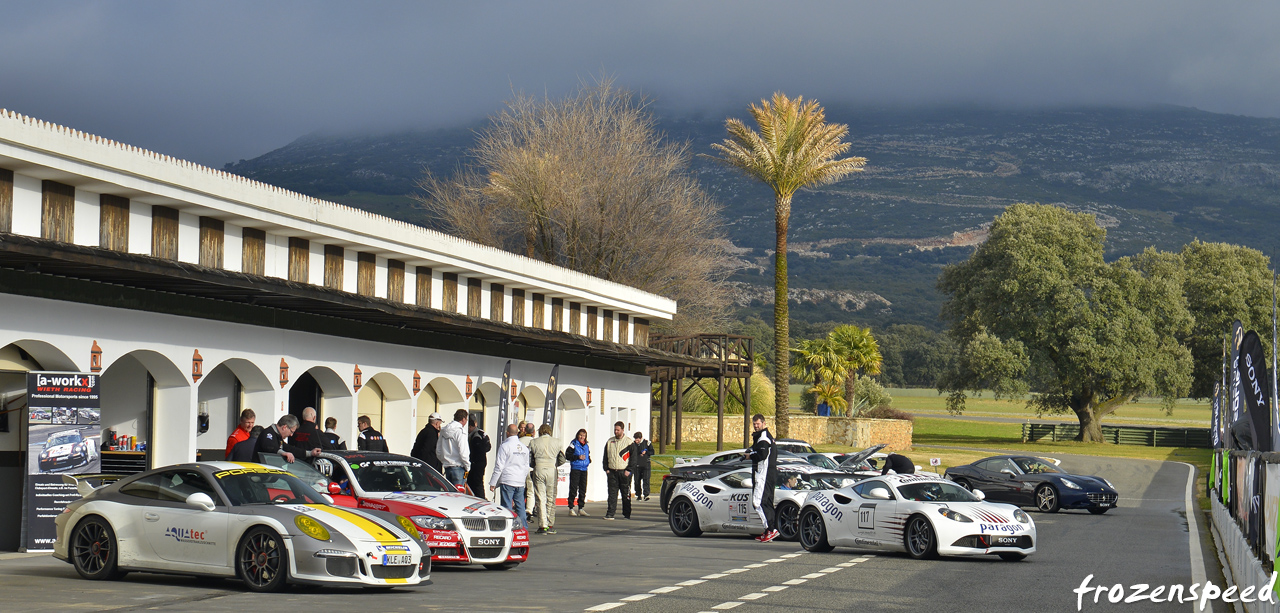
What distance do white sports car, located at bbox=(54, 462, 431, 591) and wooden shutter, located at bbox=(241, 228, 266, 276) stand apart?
387 inches

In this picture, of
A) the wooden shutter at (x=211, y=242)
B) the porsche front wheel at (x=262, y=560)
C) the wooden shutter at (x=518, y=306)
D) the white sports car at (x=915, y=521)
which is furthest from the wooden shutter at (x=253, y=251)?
the porsche front wheel at (x=262, y=560)

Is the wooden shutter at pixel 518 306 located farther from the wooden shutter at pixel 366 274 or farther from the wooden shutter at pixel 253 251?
the wooden shutter at pixel 253 251

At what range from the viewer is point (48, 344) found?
16.6 metres

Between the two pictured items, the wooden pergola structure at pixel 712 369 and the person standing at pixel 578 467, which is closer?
the person standing at pixel 578 467

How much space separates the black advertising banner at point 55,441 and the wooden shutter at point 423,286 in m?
12.5

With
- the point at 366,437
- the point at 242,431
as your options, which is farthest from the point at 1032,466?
the point at 242,431

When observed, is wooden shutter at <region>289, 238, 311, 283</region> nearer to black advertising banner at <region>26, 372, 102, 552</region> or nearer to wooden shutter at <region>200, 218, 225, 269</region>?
wooden shutter at <region>200, 218, 225, 269</region>

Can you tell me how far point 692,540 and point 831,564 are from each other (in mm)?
4885

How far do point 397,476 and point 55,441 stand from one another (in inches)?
170

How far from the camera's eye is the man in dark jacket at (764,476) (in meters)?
20.1

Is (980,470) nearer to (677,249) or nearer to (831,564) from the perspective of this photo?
(831,564)

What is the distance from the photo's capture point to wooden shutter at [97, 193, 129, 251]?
1942 centimetres

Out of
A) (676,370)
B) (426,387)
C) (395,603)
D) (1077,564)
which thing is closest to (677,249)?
(676,370)

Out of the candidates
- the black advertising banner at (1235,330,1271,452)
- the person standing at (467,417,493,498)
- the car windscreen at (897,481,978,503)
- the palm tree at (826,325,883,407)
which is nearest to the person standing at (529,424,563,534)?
the person standing at (467,417,493,498)
